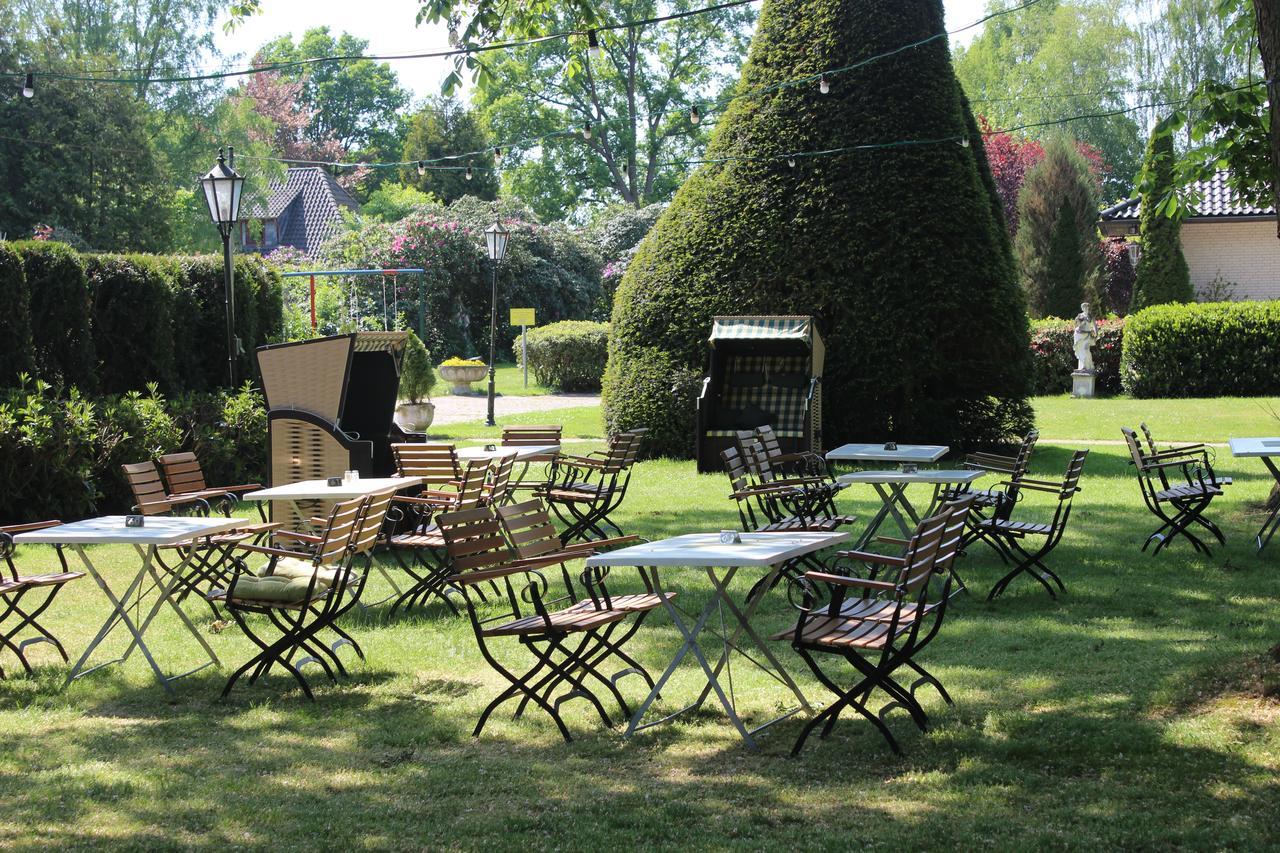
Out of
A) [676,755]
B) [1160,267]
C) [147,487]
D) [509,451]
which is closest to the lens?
[676,755]

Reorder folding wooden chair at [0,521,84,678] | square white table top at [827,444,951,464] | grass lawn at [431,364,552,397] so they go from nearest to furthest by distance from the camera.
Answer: folding wooden chair at [0,521,84,678]
square white table top at [827,444,951,464]
grass lawn at [431,364,552,397]

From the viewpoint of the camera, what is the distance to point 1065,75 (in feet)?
160

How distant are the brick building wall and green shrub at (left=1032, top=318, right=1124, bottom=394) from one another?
640 centimetres

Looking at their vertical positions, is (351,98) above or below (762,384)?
above

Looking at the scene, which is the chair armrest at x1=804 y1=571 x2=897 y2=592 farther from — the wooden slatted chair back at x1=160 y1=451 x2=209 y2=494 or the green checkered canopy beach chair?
the green checkered canopy beach chair

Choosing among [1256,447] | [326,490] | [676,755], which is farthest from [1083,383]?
[676,755]

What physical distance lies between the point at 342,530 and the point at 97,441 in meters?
6.58

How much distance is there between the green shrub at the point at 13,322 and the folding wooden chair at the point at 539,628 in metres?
7.69

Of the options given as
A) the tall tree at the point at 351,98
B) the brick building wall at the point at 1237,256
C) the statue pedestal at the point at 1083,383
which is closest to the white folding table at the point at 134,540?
the statue pedestal at the point at 1083,383

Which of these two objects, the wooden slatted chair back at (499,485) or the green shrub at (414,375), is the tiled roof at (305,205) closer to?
the green shrub at (414,375)

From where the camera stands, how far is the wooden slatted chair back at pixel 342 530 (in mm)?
6801

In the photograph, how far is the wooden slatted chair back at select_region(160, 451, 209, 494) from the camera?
9.55 metres

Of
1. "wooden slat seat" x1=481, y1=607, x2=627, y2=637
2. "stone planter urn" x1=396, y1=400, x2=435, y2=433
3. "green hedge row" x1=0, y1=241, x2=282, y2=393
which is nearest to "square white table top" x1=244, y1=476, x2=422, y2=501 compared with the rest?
"wooden slat seat" x1=481, y1=607, x2=627, y2=637

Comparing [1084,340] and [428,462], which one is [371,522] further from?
[1084,340]
